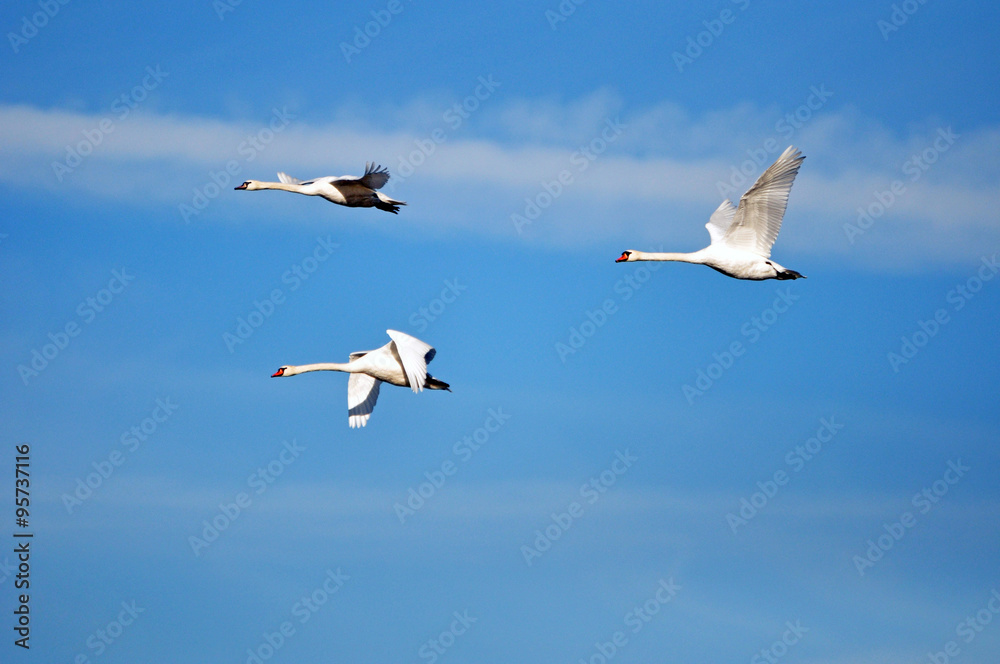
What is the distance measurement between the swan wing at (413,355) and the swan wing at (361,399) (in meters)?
3.74

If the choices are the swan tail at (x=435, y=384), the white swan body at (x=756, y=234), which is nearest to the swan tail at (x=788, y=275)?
the white swan body at (x=756, y=234)

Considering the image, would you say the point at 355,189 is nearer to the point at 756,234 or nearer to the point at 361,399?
the point at 361,399

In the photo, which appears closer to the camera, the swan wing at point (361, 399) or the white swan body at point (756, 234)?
the white swan body at point (756, 234)

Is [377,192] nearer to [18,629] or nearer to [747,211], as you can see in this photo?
[747,211]

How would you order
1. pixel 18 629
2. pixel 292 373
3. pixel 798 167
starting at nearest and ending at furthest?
pixel 798 167 < pixel 18 629 < pixel 292 373

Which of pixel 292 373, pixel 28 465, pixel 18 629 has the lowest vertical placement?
pixel 18 629

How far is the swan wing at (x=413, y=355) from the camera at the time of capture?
40.8m

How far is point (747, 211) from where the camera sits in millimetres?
43062

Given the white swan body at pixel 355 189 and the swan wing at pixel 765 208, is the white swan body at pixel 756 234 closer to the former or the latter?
the swan wing at pixel 765 208

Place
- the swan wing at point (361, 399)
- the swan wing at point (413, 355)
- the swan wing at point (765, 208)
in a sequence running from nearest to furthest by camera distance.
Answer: the swan wing at point (413, 355) < the swan wing at point (765, 208) < the swan wing at point (361, 399)

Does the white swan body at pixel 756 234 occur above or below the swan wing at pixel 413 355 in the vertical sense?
above

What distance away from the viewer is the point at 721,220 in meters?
48.6

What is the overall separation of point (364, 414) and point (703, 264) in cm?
1083

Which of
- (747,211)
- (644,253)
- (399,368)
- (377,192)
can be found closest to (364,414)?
(399,368)
